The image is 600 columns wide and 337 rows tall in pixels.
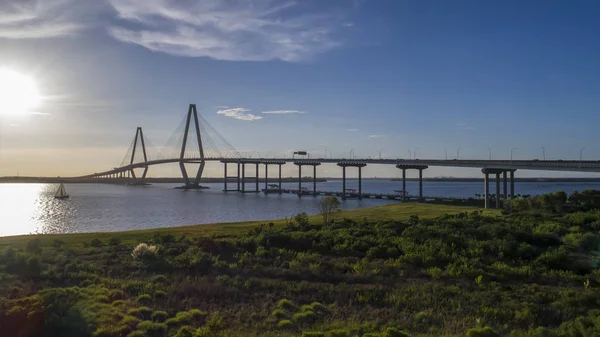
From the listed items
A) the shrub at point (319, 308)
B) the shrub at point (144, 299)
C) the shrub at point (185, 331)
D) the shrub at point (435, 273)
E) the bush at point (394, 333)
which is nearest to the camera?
the bush at point (394, 333)

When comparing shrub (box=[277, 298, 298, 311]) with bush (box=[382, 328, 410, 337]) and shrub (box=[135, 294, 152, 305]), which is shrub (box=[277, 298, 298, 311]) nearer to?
bush (box=[382, 328, 410, 337])

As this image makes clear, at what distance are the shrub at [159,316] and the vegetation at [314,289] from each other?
2 centimetres

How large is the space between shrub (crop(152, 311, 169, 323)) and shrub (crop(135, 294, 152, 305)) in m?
1.11

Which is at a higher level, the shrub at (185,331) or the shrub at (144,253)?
the shrub at (144,253)

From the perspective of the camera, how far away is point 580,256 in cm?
1689

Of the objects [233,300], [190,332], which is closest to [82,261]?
[233,300]

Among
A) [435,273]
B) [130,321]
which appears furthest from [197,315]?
[435,273]

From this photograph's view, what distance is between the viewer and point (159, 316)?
401 inches

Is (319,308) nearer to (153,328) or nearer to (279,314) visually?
(279,314)

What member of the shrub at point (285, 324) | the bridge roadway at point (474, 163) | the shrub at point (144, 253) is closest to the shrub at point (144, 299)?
the shrub at point (285, 324)

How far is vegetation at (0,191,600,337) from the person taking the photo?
9.41 meters

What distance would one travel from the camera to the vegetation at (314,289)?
9.41m

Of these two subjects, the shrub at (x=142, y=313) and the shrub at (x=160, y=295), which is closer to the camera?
the shrub at (x=142, y=313)

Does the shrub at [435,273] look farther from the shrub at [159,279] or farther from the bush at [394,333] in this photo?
the shrub at [159,279]
